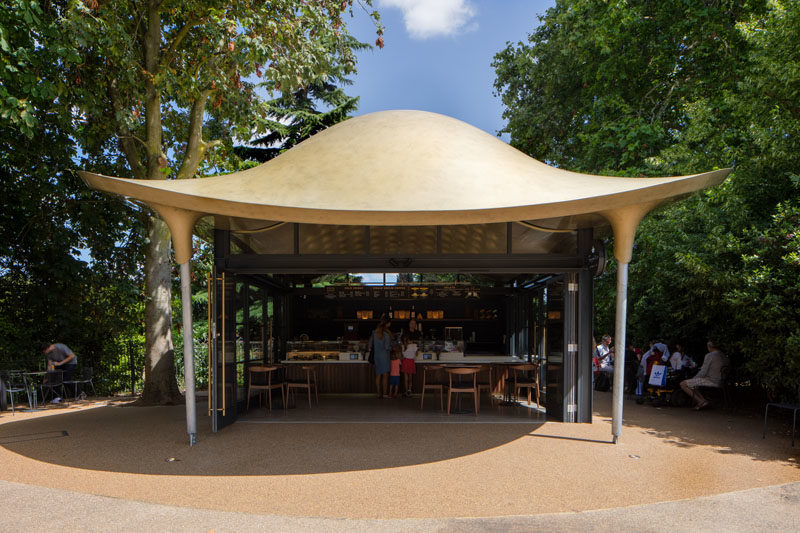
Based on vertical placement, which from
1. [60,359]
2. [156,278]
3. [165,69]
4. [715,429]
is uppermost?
[165,69]

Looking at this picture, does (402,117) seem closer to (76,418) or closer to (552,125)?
(76,418)

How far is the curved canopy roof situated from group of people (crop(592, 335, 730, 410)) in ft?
13.5

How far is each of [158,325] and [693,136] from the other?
11.7 m

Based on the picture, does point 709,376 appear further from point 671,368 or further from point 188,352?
point 188,352

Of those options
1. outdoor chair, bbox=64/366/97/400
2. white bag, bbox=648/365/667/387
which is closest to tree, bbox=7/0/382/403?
outdoor chair, bbox=64/366/97/400

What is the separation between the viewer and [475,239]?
355 inches

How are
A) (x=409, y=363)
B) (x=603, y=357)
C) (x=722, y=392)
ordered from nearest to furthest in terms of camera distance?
(x=722, y=392) < (x=409, y=363) < (x=603, y=357)

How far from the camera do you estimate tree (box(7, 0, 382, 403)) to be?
9.94 metres

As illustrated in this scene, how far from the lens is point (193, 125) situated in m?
11.7

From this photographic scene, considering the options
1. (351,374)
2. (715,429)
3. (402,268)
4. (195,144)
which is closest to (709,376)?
(715,429)

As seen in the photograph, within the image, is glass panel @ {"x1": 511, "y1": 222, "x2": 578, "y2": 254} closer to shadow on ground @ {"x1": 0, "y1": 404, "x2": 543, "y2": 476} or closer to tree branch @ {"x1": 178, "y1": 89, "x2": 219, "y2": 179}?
shadow on ground @ {"x1": 0, "y1": 404, "x2": 543, "y2": 476}

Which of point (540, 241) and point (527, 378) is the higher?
point (540, 241)

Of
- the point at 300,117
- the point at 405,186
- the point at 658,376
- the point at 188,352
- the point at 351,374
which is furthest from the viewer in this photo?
the point at 300,117

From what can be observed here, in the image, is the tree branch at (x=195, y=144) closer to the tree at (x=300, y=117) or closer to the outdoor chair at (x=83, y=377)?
the outdoor chair at (x=83, y=377)
